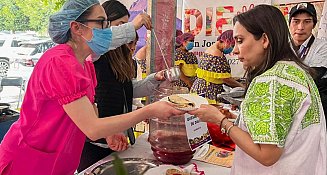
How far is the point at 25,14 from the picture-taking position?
3.70 meters

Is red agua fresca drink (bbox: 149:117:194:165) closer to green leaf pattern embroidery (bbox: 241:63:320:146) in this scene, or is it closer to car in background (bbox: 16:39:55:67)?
green leaf pattern embroidery (bbox: 241:63:320:146)

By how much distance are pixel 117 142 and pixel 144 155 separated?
140 mm

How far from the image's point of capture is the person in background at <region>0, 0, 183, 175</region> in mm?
1021

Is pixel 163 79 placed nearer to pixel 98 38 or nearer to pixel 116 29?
pixel 116 29

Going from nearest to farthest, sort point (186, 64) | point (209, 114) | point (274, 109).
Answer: point (274, 109) → point (209, 114) → point (186, 64)

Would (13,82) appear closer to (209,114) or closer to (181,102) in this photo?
(181,102)

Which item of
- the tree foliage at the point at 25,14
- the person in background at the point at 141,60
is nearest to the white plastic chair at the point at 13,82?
the tree foliage at the point at 25,14

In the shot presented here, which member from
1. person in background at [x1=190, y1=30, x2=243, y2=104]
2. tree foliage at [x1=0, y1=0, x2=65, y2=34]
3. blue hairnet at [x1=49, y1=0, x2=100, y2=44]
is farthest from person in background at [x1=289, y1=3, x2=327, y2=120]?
tree foliage at [x1=0, y1=0, x2=65, y2=34]

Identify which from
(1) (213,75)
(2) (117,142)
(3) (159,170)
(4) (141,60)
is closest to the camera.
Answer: (3) (159,170)

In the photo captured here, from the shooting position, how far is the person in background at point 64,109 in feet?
3.35

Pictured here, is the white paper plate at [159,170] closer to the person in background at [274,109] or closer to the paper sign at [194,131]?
the paper sign at [194,131]

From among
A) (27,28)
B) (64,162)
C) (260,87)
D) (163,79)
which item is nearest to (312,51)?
(163,79)

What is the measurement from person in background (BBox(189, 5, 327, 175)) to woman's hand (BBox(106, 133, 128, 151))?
54 centimetres

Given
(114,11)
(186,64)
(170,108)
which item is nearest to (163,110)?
(170,108)
